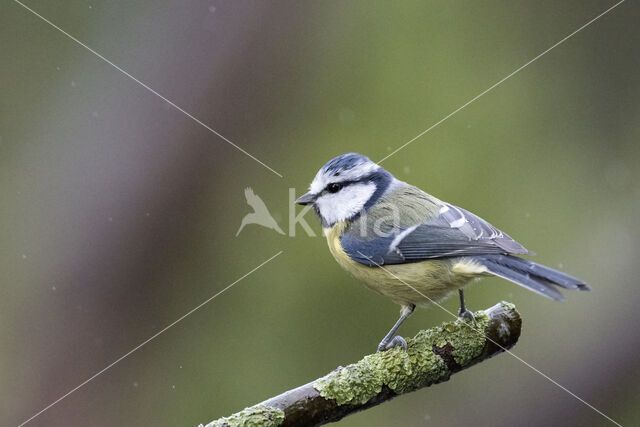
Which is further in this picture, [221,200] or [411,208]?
[221,200]

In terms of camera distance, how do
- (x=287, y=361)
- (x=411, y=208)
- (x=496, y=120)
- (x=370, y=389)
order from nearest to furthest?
1. (x=370, y=389)
2. (x=411, y=208)
3. (x=287, y=361)
4. (x=496, y=120)

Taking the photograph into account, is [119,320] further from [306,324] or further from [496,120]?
[496,120]

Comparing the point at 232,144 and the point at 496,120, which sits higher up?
the point at 496,120

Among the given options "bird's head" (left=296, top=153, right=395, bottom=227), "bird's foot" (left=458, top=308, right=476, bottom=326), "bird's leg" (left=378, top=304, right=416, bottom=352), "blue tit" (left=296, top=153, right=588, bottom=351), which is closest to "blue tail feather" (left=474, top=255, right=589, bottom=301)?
"blue tit" (left=296, top=153, right=588, bottom=351)

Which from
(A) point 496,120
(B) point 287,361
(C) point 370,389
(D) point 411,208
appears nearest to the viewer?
(C) point 370,389

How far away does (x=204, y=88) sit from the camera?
136 inches

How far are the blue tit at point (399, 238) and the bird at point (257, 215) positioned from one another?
76cm

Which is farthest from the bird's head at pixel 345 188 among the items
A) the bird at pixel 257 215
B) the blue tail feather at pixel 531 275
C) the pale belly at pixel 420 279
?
the bird at pixel 257 215

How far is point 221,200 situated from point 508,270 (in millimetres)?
1682

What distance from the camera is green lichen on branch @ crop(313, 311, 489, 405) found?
190cm

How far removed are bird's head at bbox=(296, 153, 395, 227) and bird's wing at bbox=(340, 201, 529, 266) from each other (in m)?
0.11

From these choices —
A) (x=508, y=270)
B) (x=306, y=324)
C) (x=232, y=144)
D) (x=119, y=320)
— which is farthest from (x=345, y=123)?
(x=508, y=270)

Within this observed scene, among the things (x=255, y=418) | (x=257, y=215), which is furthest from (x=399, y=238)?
(x=257, y=215)

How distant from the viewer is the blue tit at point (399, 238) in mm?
2180
